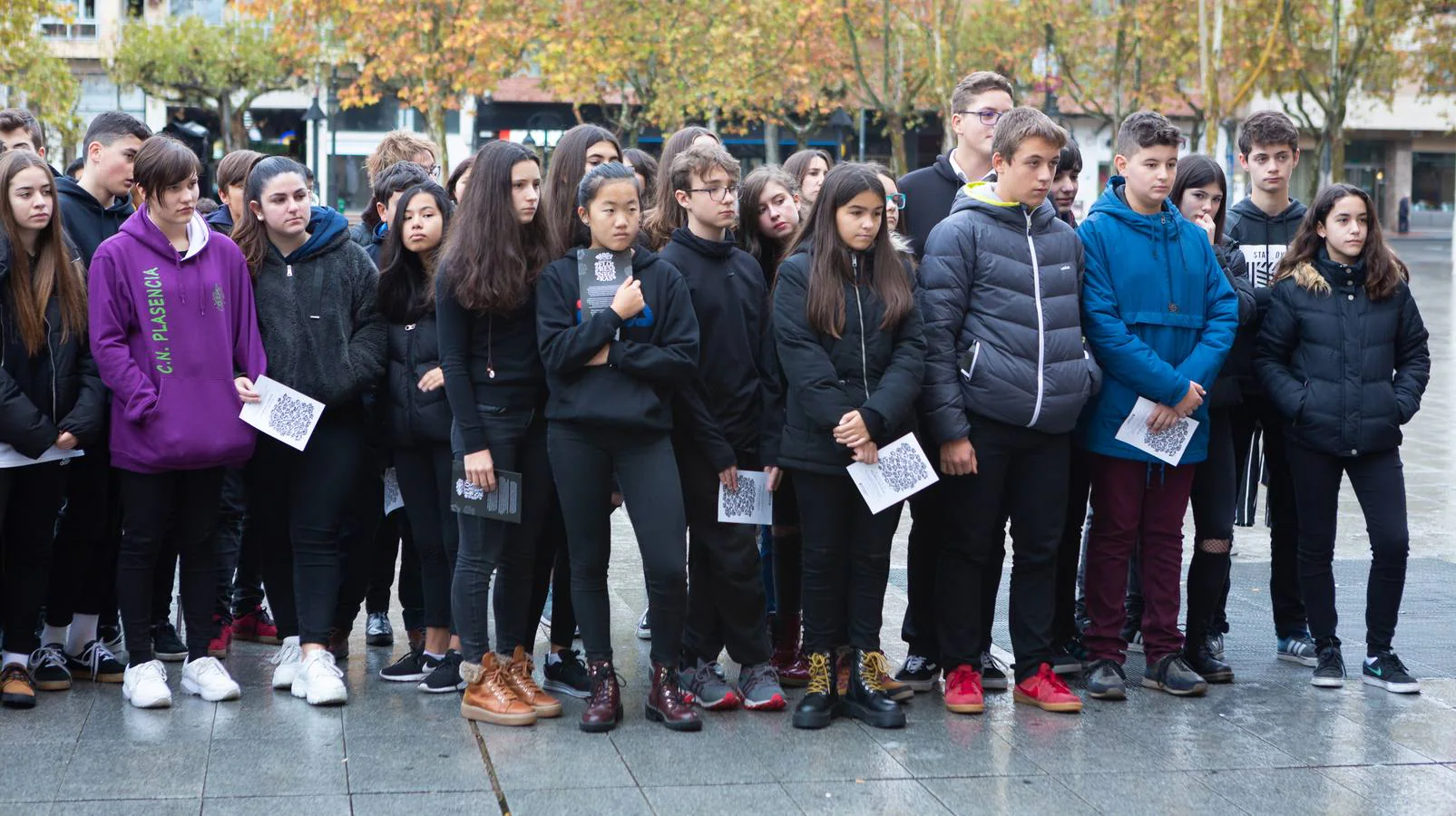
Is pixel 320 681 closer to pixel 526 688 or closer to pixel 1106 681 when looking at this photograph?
pixel 526 688

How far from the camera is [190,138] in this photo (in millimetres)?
9422

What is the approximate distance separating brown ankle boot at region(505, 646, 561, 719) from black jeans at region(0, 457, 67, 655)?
1.73 m

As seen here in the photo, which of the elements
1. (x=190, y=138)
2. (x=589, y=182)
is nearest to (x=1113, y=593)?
(x=589, y=182)

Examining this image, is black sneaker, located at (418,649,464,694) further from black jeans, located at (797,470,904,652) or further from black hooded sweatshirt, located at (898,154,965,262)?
black hooded sweatshirt, located at (898,154,965,262)

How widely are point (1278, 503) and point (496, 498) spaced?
3.32 metres

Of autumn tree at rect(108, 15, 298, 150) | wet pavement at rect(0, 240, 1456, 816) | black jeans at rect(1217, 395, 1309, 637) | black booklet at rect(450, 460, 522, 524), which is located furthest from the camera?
autumn tree at rect(108, 15, 298, 150)

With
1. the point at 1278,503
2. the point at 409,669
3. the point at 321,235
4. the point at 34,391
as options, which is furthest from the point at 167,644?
the point at 1278,503

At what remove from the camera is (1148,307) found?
5973 mm

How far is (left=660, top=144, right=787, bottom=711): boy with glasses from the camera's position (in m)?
5.67

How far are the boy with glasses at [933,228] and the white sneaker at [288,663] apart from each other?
2.23 metres

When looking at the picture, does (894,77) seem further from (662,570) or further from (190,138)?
(662,570)

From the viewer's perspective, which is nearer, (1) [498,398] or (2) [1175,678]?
(1) [498,398]

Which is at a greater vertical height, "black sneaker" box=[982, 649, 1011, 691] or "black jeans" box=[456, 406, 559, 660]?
"black jeans" box=[456, 406, 559, 660]

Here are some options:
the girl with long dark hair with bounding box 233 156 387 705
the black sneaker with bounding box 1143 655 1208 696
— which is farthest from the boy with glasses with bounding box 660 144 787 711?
the black sneaker with bounding box 1143 655 1208 696
